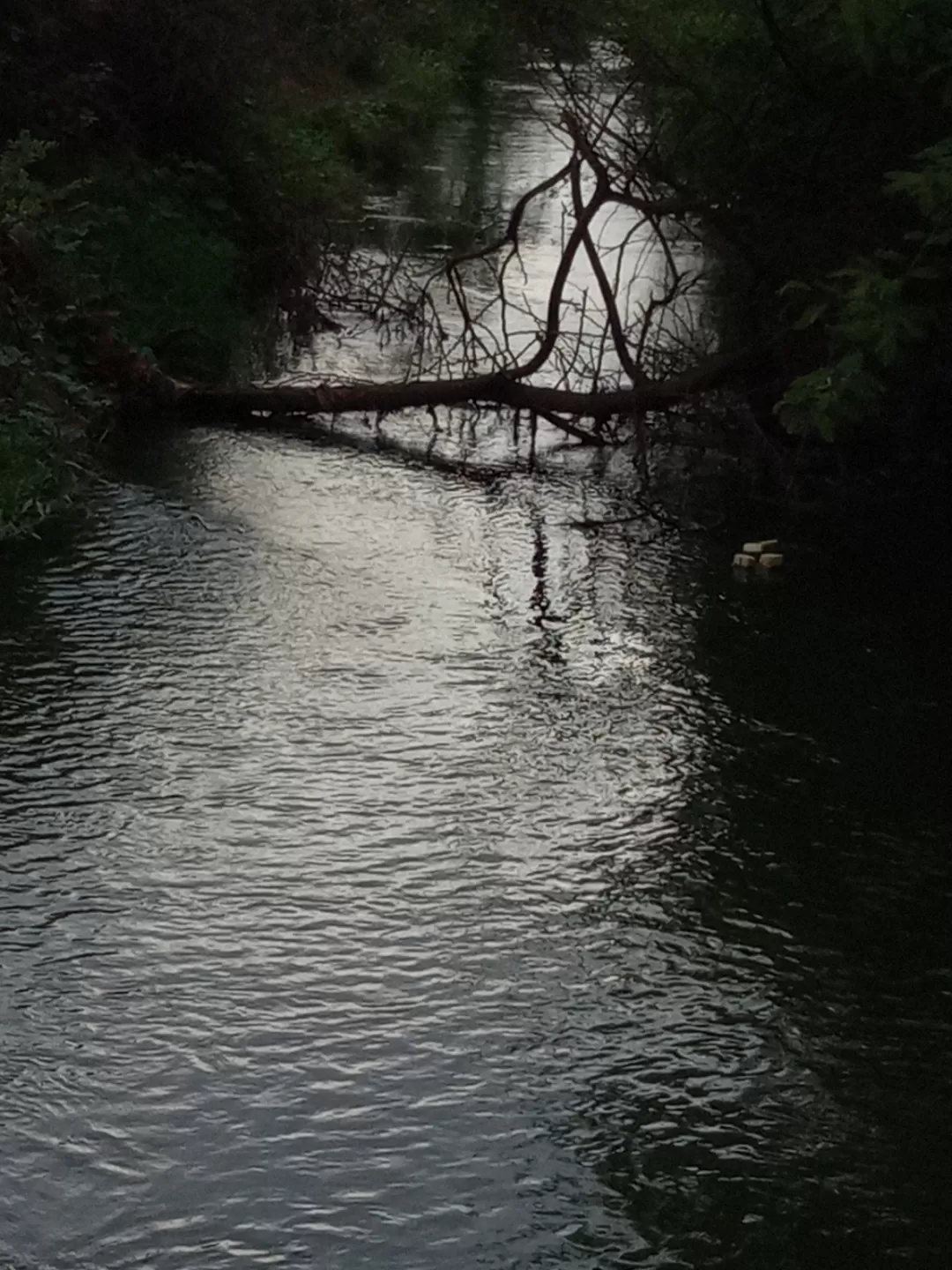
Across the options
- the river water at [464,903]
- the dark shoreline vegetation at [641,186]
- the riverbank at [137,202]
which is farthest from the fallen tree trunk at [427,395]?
the river water at [464,903]

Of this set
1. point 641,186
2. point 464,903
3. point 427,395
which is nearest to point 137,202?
point 427,395

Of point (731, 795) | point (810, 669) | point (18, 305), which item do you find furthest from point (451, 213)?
point (731, 795)

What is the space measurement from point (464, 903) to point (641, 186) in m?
5.77

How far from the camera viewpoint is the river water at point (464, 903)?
4.55 m

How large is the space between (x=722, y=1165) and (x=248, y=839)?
2047 mm

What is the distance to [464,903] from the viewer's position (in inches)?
229

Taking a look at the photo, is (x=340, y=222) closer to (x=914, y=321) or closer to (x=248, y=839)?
(x=914, y=321)

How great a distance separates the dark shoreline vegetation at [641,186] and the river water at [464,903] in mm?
1261

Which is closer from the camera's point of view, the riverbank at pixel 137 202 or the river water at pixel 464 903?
the river water at pixel 464 903

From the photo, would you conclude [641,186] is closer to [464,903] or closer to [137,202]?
[137,202]

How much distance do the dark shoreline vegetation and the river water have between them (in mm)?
1261

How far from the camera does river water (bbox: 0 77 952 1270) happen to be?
4.55m

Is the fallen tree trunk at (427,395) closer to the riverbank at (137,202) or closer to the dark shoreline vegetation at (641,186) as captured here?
the dark shoreline vegetation at (641,186)

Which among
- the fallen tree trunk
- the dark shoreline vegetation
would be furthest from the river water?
the fallen tree trunk
